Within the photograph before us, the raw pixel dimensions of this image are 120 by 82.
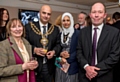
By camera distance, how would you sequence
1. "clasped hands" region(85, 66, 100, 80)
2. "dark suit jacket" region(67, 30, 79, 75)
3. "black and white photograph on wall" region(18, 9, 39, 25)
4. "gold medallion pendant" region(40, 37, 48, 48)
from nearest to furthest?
"clasped hands" region(85, 66, 100, 80)
"gold medallion pendant" region(40, 37, 48, 48)
"dark suit jacket" region(67, 30, 79, 75)
"black and white photograph on wall" region(18, 9, 39, 25)

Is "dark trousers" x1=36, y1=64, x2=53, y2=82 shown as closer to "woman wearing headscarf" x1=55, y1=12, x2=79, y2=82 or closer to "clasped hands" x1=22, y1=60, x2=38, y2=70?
"woman wearing headscarf" x1=55, y1=12, x2=79, y2=82

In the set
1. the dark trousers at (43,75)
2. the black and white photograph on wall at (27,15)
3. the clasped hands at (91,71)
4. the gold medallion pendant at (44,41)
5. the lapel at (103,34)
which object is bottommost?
the dark trousers at (43,75)

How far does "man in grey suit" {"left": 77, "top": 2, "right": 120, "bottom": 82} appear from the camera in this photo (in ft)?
6.46

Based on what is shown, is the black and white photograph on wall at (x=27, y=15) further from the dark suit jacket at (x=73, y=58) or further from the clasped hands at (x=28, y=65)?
the clasped hands at (x=28, y=65)

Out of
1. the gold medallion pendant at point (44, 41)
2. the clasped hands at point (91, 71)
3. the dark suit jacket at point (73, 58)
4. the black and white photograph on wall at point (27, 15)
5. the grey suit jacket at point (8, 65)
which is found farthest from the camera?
the black and white photograph on wall at point (27, 15)

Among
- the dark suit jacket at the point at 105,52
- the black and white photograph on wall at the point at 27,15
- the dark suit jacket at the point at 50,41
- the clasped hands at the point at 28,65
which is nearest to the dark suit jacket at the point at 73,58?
the dark suit jacket at the point at 50,41

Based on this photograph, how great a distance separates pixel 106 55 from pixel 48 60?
0.84 m

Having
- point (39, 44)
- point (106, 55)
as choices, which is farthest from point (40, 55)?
point (106, 55)

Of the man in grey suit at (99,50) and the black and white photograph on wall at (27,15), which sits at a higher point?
the black and white photograph on wall at (27,15)

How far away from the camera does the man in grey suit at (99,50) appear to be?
1.97 m

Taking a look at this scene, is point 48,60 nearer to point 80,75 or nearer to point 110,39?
point 80,75

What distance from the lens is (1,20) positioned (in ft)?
9.77

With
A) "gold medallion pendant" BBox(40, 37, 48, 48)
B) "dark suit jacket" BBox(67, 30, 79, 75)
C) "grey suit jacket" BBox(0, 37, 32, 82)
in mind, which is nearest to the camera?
"grey suit jacket" BBox(0, 37, 32, 82)

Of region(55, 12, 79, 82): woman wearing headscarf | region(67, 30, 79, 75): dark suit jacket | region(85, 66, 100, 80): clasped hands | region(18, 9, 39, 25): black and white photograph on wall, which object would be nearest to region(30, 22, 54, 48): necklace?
region(55, 12, 79, 82): woman wearing headscarf
